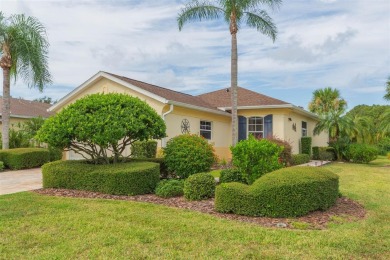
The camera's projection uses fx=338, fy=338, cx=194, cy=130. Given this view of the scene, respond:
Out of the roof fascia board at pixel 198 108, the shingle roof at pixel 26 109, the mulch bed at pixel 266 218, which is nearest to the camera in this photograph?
the mulch bed at pixel 266 218

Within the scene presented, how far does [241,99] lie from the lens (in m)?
20.9

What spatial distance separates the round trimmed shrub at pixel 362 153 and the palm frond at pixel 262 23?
9790 millimetres

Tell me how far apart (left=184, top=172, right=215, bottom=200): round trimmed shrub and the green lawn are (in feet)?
3.31

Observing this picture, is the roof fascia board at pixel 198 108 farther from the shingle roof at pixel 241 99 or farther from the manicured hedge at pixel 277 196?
the manicured hedge at pixel 277 196

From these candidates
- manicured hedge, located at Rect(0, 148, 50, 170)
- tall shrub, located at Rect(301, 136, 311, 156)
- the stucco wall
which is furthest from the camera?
tall shrub, located at Rect(301, 136, 311, 156)

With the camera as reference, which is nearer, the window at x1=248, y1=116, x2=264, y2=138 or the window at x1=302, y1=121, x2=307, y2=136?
the window at x1=248, y1=116, x2=264, y2=138

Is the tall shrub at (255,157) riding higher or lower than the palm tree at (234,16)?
lower

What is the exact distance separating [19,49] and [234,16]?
425 inches

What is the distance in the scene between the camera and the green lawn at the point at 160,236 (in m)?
4.48

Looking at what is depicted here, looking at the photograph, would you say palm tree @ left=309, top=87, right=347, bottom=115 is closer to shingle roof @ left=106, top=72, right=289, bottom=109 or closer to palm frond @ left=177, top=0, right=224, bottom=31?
shingle roof @ left=106, top=72, right=289, bottom=109

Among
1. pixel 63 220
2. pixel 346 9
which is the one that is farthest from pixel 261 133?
pixel 63 220

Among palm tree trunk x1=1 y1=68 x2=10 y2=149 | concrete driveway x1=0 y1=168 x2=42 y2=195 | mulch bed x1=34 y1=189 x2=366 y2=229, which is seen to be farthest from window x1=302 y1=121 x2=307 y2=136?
palm tree trunk x1=1 y1=68 x2=10 y2=149

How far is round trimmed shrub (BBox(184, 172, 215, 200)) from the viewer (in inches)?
310

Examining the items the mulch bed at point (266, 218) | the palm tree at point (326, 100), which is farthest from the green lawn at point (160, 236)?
Answer: the palm tree at point (326, 100)
